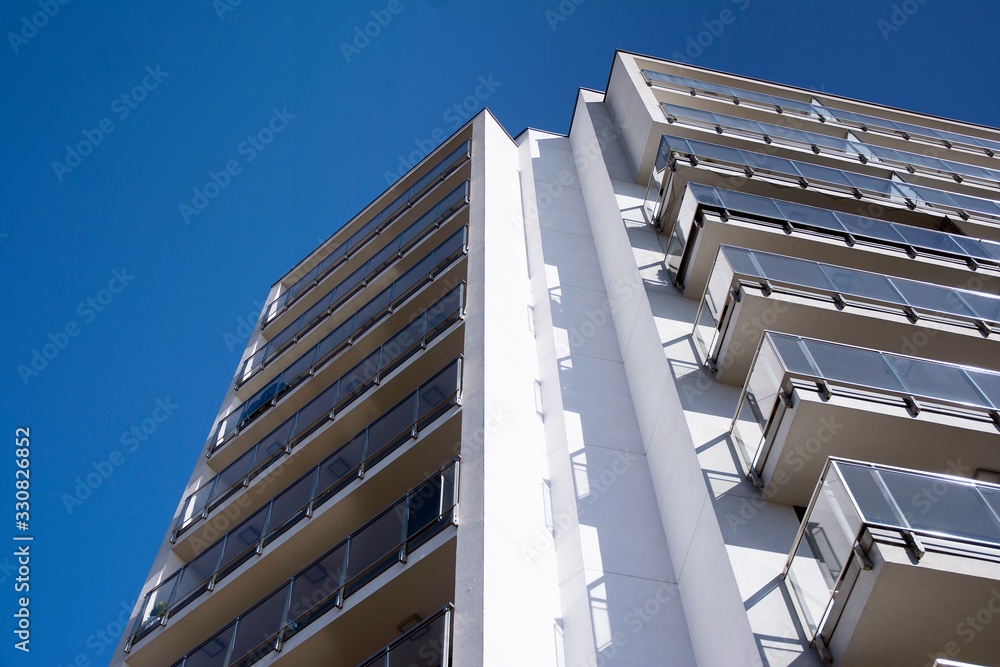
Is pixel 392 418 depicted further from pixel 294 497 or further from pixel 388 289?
pixel 388 289

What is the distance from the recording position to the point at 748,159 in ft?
62.2

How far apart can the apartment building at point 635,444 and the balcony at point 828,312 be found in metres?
0.05

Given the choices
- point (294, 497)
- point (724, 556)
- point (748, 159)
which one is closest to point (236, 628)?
point (294, 497)

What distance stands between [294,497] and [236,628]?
2.46 metres

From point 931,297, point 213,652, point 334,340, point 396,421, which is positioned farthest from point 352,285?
point 931,297

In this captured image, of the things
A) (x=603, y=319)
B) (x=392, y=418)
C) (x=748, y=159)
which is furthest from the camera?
(x=748, y=159)

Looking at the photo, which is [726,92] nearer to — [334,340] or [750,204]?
[750,204]

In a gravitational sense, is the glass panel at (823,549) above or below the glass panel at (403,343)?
below

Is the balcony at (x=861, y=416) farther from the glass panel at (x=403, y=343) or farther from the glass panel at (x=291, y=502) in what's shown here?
the glass panel at (x=291, y=502)

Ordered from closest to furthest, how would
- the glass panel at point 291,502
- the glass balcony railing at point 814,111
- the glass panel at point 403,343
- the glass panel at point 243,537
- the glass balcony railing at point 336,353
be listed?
1. the glass panel at point 291,502
2. the glass panel at point 243,537
3. the glass balcony railing at point 336,353
4. the glass panel at point 403,343
5. the glass balcony railing at point 814,111

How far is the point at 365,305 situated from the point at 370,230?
658 cm

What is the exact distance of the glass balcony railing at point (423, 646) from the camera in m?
8.85

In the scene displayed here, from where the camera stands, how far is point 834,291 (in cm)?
1325
